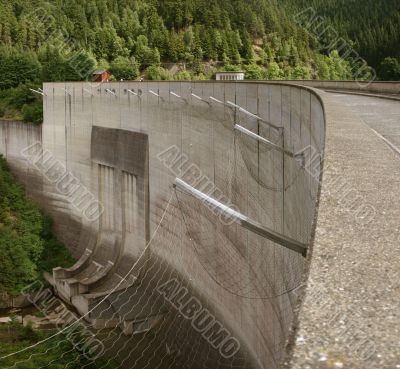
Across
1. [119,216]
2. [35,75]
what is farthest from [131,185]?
[35,75]

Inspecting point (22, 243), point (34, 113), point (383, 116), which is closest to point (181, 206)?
point (383, 116)

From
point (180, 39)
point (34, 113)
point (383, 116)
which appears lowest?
Answer: point (34, 113)

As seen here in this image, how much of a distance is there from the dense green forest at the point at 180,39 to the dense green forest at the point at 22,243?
10633 millimetres

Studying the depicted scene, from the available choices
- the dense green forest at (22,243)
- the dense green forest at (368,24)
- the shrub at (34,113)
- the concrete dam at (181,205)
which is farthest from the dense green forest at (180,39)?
the concrete dam at (181,205)

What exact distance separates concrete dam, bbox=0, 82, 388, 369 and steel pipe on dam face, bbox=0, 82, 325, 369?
0.15 feet

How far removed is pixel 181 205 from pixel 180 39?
34197 millimetres

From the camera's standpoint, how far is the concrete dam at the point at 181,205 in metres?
8.59

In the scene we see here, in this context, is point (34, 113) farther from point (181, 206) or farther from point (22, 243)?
point (181, 206)

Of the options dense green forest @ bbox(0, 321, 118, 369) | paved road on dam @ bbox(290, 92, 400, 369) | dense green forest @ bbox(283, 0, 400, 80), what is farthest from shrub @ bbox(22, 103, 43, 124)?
dense green forest @ bbox(283, 0, 400, 80)

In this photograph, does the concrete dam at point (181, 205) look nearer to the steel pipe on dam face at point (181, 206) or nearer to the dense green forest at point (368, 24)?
the steel pipe on dam face at point (181, 206)

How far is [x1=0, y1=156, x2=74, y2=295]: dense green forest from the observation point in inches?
870

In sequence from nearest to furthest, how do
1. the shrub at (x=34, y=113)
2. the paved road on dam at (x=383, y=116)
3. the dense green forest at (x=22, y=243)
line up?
the paved road on dam at (x=383, y=116), the dense green forest at (x=22, y=243), the shrub at (x=34, y=113)

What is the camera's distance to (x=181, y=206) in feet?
50.1

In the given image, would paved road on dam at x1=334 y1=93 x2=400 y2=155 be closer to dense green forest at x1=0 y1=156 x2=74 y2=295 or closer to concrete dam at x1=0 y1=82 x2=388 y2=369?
concrete dam at x1=0 y1=82 x2=388 y2=369
